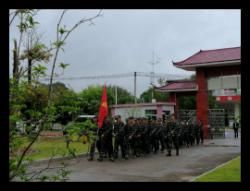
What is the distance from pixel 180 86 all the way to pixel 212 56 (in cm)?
356

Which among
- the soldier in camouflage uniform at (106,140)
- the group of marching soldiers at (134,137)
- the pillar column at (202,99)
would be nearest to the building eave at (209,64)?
the pillar column at (202,99)

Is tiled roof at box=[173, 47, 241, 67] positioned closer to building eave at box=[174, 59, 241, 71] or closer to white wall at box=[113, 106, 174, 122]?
building eave at box=[174, 59, 241, 71]

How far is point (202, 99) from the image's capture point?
1032 inches

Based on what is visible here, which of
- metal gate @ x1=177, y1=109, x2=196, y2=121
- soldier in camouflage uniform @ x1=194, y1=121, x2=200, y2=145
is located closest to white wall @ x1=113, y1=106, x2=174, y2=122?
metal gate @ x1=177, y1=109, x2=196, y2=121

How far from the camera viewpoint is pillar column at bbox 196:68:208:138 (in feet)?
85.3

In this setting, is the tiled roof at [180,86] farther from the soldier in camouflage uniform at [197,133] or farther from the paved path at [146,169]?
the paved path at [146,169]

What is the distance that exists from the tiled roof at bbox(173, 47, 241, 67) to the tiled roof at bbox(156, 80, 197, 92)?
187 centimetres

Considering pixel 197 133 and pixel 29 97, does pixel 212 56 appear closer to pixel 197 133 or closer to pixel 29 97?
pixel 197 133

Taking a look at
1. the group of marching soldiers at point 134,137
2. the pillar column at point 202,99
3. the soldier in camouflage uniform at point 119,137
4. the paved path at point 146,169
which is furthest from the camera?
the pillar column at point 202,99

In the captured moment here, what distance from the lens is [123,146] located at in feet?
48.1

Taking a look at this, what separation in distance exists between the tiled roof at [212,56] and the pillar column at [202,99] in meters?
0.74

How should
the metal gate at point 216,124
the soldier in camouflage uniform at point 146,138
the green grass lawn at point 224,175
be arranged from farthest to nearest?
the metal gate at point 216,124
the soldier in camouflage uniform at point 146,138
the green grass lawn at point 224,175

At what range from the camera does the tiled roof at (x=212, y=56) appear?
987 inches
